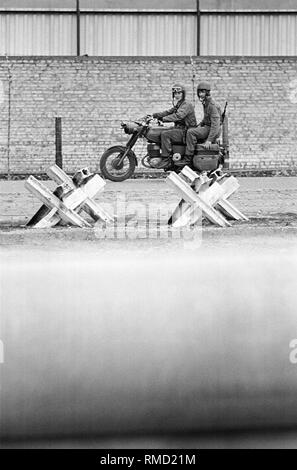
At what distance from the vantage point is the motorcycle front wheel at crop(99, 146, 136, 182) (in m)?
12.3

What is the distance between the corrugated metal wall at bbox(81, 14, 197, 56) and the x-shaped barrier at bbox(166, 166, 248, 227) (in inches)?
570

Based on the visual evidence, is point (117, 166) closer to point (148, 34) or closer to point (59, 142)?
point (59, 142)

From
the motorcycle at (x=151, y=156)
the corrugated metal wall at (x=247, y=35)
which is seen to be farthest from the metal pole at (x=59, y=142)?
the motorcycle at (x=151, y=156)

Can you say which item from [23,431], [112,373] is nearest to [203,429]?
[112,373]

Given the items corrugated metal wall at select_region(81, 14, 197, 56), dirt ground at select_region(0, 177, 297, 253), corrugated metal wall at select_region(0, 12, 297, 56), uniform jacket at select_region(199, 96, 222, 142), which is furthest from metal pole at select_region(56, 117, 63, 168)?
uniform jacket at select_region(199, 96, 222, 142)

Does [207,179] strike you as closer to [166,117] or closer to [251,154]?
[166,117]

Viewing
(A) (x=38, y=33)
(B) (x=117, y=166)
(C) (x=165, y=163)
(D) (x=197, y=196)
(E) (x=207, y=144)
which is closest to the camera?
(D) (x=197, y=196)

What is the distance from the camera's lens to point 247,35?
21.8 metres

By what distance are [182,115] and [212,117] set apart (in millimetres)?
706

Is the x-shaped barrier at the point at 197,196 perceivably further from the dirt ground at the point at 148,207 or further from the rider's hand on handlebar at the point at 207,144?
the rider's hand on handlebar at the point at 207,144

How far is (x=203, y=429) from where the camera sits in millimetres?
2092

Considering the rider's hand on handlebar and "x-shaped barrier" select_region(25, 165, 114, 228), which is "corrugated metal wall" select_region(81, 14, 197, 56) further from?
"x-shaped barrier" select_region(25, 165, 114, 228)

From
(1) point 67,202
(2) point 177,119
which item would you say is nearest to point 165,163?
(2) point 177,119

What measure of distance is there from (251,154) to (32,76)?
4.46 meters
